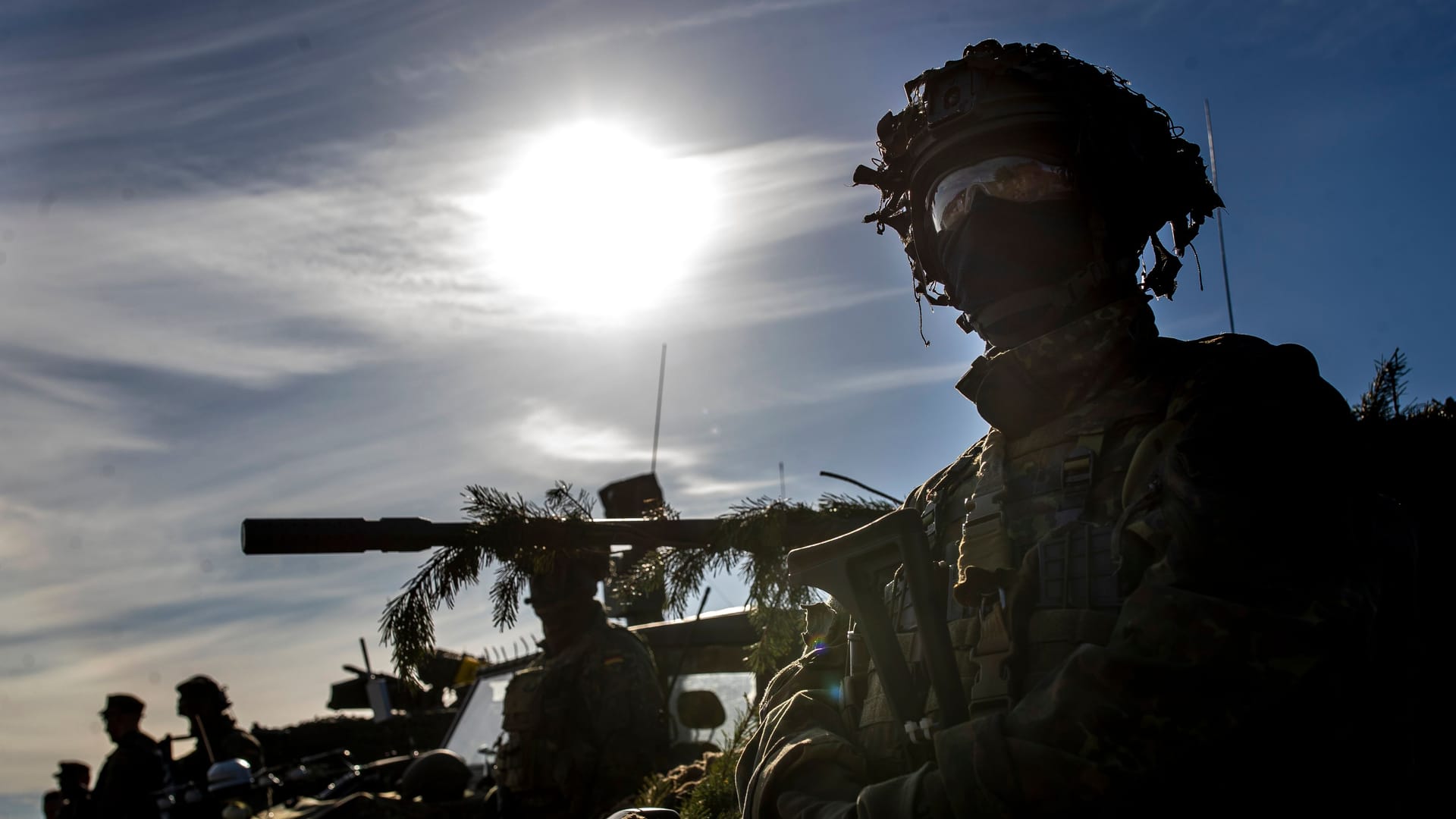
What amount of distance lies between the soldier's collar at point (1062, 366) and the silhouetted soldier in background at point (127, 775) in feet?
30.6

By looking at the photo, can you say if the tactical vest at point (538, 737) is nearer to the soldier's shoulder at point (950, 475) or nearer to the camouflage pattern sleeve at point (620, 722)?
the camouflage pattern sleeve at point (620, 722)

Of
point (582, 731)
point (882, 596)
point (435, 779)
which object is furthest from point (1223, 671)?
point (435, 779)

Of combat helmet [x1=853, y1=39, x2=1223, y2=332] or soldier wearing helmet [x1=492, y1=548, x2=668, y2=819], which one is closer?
combat helmet [x1=853, y1=39, x2=1223, y2=332]

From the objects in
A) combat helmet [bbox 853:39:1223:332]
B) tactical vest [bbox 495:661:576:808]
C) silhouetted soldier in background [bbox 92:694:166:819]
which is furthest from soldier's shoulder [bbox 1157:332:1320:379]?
silhouetted soldier in background [bbox 92:694:166:819]

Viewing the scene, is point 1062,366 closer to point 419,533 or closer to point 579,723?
point 419,533

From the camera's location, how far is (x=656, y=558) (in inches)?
214

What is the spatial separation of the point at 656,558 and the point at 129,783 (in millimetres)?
6562

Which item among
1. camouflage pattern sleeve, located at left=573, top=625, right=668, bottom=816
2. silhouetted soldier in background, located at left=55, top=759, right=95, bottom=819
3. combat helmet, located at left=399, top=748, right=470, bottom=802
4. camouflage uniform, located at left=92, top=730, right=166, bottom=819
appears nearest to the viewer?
camouflage pattern sleeve, located at left=573, top=625, right=668, bottom=816

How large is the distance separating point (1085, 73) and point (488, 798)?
22.5 feet

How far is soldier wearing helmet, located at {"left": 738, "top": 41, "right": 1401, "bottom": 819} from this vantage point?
65.3 inches

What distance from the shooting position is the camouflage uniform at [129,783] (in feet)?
30.2

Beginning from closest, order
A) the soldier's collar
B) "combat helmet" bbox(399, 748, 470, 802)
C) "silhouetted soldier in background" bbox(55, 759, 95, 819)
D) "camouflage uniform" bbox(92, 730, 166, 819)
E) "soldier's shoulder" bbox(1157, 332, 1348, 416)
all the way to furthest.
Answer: "soldier's shoulder" bbox(1157, 332, 1348, 416), the soldier's collar, "combat helmet" bbox(399, 748, 470, 802), "camouflage uniform" bbox(92, 730, 166, 819), "silhouetted soldier in background" bbox(55, 759, 95, 819)

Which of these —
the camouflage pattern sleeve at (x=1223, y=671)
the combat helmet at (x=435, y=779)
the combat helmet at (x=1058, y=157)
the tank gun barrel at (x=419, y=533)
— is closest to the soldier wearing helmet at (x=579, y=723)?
the combat helmet at (x=435, y=779)

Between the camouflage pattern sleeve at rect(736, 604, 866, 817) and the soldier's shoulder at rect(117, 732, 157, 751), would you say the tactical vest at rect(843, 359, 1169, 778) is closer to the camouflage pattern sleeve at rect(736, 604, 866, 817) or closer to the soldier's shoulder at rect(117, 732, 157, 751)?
the camouflage pattern sleeve at rect(736, 604, 866, 817)
